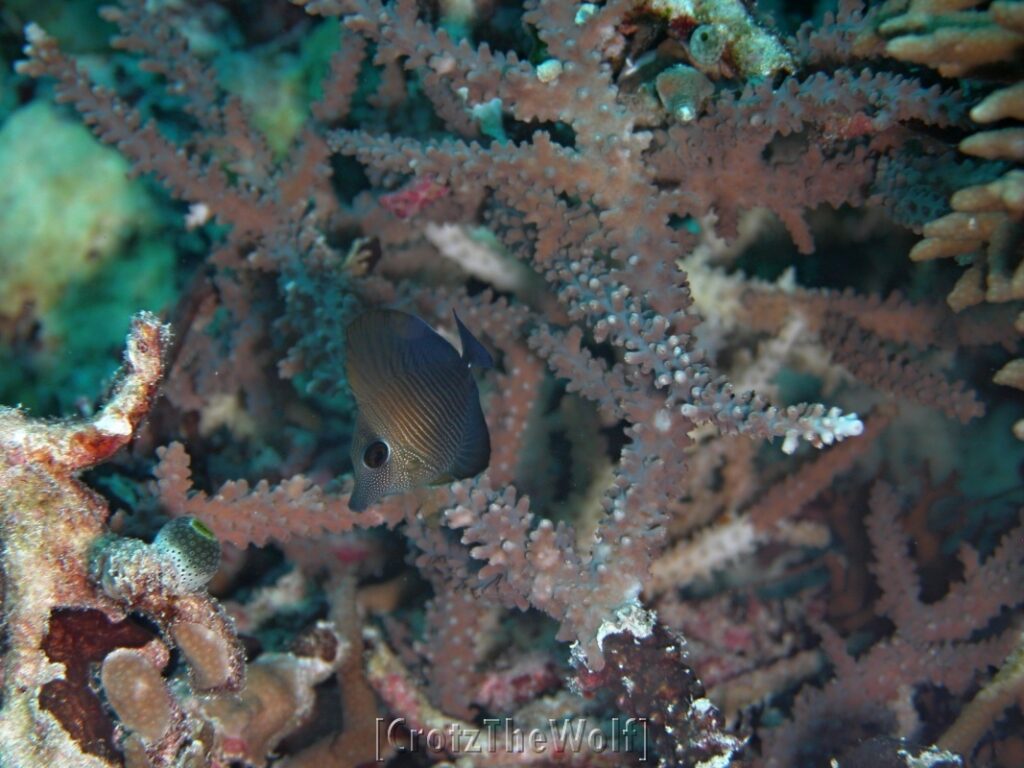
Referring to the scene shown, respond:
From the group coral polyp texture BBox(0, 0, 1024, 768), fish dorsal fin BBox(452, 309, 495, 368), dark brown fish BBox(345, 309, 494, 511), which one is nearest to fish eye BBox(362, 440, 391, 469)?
dark brown fish BBox(345, 309, 494, 511)

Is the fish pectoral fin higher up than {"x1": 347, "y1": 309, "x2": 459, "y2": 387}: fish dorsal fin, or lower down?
lower down

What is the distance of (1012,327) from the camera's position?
9.37 ft

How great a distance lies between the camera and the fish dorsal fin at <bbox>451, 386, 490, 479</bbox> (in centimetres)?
Answer: 197

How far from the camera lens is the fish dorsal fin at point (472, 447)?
1972mm

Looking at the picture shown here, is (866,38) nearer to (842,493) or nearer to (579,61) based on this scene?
(579,61)

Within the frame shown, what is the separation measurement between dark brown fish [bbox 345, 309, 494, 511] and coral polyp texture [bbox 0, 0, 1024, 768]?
1.3 inches

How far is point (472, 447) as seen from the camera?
198 centimetres

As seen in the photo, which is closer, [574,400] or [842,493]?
[574,400]

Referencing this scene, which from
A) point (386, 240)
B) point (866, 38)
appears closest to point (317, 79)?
point (386, 240)

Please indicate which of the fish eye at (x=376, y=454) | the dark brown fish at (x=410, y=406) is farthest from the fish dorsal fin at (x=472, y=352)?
the fish eye at (x=376, y=454)

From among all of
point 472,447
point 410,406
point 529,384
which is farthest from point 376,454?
point 529,384

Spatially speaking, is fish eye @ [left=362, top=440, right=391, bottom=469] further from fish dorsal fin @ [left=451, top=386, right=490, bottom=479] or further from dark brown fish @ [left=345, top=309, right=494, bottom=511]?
fish dorsal fin @ [left=451, top=386, right=490, bottom=479]

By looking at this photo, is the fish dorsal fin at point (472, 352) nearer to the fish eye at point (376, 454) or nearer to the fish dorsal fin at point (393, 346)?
the fish dorsal fin at point (393, 346)

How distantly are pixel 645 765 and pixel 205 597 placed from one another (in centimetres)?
170
